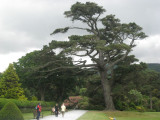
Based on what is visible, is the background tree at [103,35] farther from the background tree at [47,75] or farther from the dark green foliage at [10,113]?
the dark green foliage at [10,113]

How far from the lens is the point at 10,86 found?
33.3m

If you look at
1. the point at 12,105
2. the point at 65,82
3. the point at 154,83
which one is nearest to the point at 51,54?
the point at 65,82

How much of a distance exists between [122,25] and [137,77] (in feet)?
26.8

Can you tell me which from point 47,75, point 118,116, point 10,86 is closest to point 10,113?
point 118,116

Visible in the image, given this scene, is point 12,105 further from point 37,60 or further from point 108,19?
point 108,19

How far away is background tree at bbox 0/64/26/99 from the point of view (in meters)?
32.8

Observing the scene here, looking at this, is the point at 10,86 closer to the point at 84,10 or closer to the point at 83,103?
the point at 83,103

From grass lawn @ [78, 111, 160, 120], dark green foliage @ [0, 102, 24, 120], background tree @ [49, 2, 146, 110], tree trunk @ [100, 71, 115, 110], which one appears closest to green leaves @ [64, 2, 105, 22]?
background tree @ [49, 2, 146, 110]

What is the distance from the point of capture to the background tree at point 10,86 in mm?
32750

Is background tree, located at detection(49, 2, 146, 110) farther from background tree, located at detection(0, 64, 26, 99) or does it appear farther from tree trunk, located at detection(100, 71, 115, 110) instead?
background tree, located at detection(0, 64, 26, 99)

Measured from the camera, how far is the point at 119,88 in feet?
97.3

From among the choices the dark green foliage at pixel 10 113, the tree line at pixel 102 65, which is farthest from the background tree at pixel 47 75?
the dark green foliage at pixel 10 113

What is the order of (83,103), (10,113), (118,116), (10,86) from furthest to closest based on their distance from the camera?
(83,103), (10,86), (118,116), (10,113)

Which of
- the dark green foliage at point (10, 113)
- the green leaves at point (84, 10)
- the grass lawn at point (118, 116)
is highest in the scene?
the green leaves at point (84, 10)
